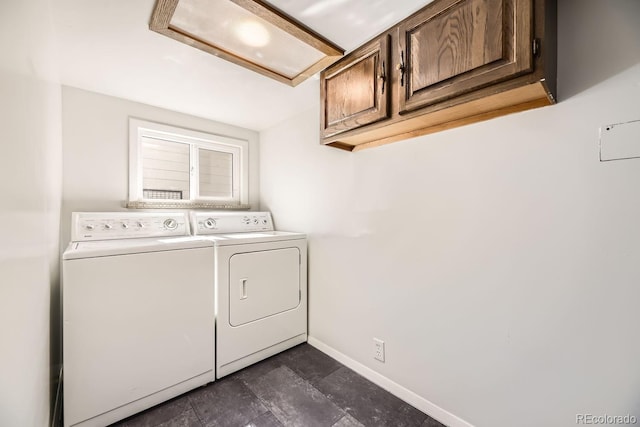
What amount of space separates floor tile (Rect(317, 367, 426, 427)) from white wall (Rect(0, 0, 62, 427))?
1400mm

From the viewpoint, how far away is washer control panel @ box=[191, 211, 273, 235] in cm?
227

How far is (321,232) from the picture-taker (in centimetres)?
222

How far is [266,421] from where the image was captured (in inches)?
57.7

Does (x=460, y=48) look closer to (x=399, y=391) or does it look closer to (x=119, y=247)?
(x=399, y=391)

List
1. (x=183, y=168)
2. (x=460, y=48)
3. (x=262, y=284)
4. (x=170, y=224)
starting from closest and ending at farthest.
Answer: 1. (x=460, y=48)
2. (x=262, y=284)
3. (x=170, y=224)
4. (x=183, y=168)

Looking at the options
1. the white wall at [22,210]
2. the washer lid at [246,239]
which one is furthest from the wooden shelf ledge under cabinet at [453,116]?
the white wall at [22,210]

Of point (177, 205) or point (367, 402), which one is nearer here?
point (367, 402)

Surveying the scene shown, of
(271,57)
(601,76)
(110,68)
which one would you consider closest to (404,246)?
(601,76)

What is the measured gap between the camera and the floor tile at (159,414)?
4.80 ft

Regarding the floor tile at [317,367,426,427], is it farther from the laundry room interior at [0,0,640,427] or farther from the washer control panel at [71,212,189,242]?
the washer control panel at [71,212,189,242]

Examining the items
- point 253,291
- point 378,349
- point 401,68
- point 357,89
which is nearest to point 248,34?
point 357,89

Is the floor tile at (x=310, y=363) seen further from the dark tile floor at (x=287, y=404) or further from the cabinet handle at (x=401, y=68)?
the cabinet handle at (x=401, y=68)

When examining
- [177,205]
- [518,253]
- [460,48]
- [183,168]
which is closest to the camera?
[460,48]

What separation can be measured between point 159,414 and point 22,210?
1424 millimetres
